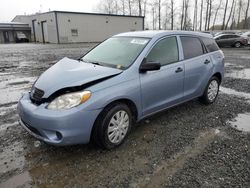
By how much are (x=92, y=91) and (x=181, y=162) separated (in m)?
1.55

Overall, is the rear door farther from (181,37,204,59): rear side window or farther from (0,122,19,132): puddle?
(0,122,19,132): puddle

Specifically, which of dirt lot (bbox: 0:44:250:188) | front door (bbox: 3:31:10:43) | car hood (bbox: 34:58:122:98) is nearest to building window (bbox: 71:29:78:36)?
front door (bbox: 3:31:10:43)

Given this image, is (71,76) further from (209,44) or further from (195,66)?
(209,44)

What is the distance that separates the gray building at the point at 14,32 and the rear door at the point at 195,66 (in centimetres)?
4537

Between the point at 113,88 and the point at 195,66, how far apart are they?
2175 millimetres

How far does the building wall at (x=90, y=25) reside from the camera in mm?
35219

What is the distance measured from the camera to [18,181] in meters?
2.64

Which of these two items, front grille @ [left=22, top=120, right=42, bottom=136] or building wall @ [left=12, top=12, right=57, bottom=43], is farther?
building wall @ [left=12, top=12, right=57, bottom=43]

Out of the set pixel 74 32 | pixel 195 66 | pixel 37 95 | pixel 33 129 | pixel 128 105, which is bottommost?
pixel 33 129

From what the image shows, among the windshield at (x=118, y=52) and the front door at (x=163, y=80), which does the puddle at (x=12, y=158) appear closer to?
the windshield at (x=118, y=52)

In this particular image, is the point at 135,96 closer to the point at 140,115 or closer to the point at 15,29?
the point at 140,115

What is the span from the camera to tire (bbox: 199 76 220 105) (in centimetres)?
499

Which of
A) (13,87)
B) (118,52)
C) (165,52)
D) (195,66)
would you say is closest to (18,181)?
(118,52)

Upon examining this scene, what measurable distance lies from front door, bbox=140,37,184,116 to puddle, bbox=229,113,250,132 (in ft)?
3.81
